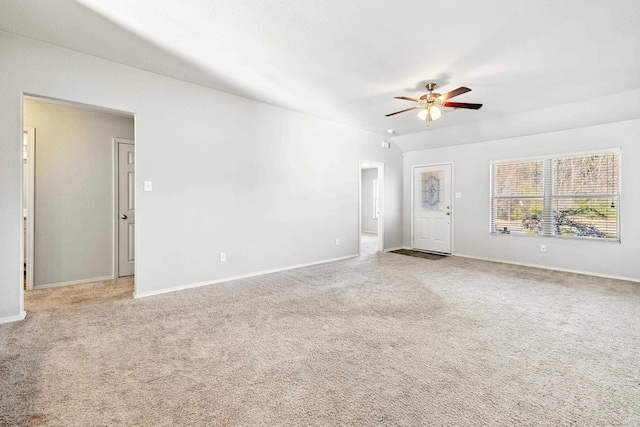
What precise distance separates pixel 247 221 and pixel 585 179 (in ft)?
17.9

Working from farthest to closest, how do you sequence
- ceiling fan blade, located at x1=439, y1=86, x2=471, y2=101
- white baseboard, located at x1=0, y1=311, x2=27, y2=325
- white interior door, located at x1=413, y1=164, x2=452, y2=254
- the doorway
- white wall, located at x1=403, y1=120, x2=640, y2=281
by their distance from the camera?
white interior door, located at x1=413, y1=164, x2=452, y2=254 < white wall, located at x1=403, y1=120, x2=640, y2=281 < the doorway < ceiling fan blade, located at x1=439, y1=86, x2=471, y2=101 < white baseboard, located at x1=0, y1=311, x2=27, y2=325

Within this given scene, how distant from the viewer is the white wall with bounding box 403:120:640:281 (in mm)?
4535

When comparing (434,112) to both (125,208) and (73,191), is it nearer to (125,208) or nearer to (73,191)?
(125,208)

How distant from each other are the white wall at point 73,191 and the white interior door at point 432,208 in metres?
5.83

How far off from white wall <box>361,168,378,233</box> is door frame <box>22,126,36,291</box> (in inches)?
327

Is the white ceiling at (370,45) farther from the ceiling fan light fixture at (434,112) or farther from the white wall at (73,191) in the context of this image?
the white wall at (73,191)

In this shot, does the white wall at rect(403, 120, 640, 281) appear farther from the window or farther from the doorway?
the doorway

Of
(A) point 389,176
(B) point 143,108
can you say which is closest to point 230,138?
(B) point 143,108

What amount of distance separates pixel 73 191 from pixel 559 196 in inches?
299

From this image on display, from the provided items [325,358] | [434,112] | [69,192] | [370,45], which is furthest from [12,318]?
[434,112]

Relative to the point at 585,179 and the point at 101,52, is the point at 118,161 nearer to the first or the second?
the point at 101,52

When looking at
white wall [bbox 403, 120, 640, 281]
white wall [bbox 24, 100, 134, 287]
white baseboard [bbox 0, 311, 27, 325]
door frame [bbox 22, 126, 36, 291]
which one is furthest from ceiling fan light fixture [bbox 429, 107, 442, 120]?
door frame [bbox 22, 126, 36, 291]

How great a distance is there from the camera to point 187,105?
158 inches

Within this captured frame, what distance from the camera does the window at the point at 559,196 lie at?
4.75 metres
